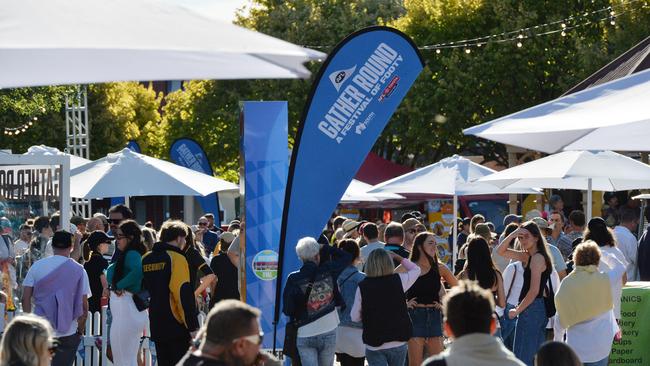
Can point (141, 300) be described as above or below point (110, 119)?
below

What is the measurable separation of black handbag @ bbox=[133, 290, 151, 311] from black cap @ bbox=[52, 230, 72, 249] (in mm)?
961

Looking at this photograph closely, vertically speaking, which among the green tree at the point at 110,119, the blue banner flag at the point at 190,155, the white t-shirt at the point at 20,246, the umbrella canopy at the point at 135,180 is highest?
the green tree at the point at 110,119

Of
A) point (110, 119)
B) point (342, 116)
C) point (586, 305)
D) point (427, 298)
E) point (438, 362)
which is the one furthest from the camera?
point (110, 119)

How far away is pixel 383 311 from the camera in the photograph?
35.5 ft

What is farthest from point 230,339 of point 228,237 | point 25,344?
point 228,237

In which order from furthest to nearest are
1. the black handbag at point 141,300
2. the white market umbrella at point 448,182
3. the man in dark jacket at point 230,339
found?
the white market umbrella at point 448,182 < the black handbag at point 141,300 < the man in dark jacket at point 230,339

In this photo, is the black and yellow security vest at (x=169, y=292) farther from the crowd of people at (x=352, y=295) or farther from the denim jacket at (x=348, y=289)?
the denim jacket at (x=348, y=289)

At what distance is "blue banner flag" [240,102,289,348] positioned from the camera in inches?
537

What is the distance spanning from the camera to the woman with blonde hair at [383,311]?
10828 millimetres

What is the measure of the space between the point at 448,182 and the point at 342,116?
799 cm

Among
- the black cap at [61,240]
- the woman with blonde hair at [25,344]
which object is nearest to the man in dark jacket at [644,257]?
the black cap at [61,240]

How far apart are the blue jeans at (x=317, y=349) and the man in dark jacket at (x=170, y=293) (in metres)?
0.98

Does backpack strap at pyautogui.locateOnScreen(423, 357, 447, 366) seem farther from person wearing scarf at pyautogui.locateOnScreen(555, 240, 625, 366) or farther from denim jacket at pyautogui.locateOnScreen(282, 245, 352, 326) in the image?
denim jacket at pyautogui.locateOnScreen(282, 245, 352, 326)

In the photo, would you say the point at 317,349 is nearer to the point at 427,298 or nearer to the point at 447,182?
the point at 427,298
